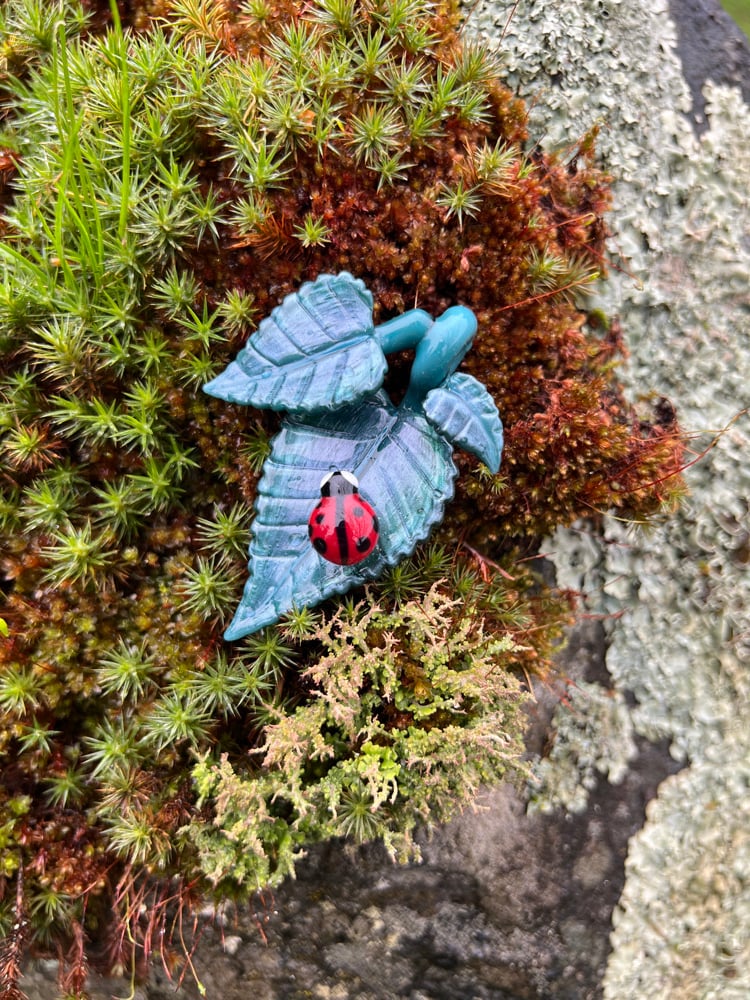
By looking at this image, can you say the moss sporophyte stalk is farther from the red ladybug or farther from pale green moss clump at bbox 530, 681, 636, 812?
pale green moss clump at bbox 530, 681, 636, 812

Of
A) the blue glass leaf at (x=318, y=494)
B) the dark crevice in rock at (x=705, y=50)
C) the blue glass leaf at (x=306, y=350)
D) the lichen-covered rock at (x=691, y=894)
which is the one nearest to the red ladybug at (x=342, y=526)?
the blue glass leaf at (x=318, y=494)

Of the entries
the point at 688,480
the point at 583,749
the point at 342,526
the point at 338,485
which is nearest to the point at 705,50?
the point at 688,480

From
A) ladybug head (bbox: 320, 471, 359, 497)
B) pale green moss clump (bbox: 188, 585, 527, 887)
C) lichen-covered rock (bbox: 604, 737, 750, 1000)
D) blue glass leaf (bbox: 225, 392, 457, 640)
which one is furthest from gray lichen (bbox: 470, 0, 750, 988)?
ladybug head (bbox: 320, 471, 359, 497)

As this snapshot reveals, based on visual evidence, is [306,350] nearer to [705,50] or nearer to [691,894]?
[705,50]

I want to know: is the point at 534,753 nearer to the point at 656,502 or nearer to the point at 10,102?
the point at 656,502

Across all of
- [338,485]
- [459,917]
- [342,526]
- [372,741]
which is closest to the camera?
[342,526]

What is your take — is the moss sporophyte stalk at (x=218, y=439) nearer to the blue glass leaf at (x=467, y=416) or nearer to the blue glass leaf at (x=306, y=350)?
the blue glass leaf at (x=306, y=350)
